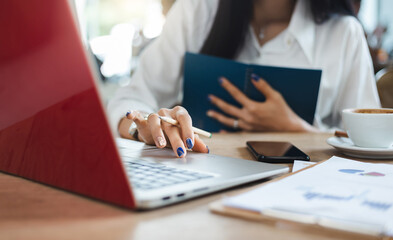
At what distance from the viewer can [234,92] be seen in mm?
1117

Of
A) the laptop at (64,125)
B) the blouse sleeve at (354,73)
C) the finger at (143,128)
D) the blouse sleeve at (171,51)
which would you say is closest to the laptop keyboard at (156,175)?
the laptop at (64,125)

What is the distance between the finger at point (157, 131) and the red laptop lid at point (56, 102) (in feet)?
0.70

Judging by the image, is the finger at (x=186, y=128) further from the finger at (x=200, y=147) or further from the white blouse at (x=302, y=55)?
the white blouse at (x=302, y=55)

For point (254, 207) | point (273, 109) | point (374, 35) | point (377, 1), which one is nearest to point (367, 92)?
point (273, 109)

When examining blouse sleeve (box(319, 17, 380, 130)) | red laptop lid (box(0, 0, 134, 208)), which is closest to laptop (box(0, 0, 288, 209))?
red laptop lid (box(0, 0, 134, 208))

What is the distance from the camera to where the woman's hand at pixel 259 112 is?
1113 millimetres

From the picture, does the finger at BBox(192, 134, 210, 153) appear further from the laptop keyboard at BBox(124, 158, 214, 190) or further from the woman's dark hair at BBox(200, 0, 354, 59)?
the woman's dark hair at BBox(200, 0, 354, 59)

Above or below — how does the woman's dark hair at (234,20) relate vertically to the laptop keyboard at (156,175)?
above

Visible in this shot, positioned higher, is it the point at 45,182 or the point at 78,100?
the point at 78,100

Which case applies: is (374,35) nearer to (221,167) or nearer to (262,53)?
(262,53)

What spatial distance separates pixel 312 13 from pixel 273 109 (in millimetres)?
558

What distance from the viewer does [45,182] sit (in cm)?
42

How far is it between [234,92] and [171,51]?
412mm

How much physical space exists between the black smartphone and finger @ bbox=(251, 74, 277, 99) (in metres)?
0.39
